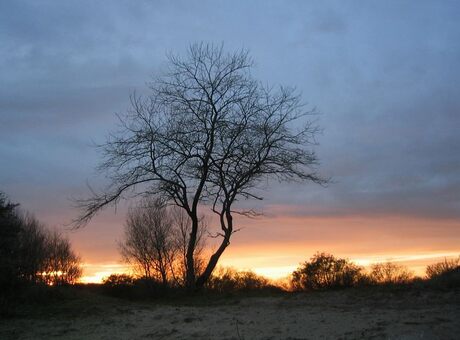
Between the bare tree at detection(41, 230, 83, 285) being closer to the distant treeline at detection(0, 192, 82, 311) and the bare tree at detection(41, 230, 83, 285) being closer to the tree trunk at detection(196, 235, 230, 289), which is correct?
the distant treeline at detection(0, 192, 82, 311)

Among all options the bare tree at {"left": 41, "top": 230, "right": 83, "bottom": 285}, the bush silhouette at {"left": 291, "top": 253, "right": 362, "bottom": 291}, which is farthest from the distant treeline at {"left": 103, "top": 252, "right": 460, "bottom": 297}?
the bare tree at {"left": 41, "top": 230, "right": 83, "bottom": 285}

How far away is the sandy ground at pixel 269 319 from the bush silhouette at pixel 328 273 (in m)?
3.48

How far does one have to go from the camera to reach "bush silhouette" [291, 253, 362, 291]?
19750 millimetres

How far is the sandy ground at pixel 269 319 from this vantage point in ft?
35.3

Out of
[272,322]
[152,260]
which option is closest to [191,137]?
[272,322]

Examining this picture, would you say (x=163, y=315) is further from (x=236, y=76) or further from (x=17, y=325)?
(x=236, y=76)

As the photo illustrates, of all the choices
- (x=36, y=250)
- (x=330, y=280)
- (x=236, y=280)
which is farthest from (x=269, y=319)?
(x=36, y=250)

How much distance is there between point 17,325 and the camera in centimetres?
1535

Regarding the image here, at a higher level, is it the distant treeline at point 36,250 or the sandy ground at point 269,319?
the distant treeline at point 36,250

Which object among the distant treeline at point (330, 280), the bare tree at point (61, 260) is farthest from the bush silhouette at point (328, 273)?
the bare tree at point (61, 260)

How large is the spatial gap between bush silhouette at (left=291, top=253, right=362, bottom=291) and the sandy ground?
11.4ft

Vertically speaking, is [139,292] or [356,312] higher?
Result: [139,292]

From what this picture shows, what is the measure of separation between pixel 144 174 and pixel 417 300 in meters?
12.1

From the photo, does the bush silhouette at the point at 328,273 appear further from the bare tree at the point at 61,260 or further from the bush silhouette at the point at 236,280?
the bare tree at the point at 61,260
